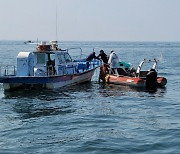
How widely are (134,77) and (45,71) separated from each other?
5.52 m

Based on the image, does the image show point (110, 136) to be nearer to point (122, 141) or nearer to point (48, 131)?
point (122, 141)

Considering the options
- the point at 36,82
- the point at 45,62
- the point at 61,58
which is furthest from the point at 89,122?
the point at 61,58

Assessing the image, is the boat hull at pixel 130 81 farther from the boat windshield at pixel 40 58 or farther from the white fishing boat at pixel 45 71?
the boat windshield at pixel 40 58

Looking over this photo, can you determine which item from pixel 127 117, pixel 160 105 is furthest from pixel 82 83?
pixel 127 117

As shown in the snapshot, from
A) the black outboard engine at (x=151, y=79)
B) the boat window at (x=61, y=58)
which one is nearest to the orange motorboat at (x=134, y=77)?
the black outboard engine at (x=151, y=79)

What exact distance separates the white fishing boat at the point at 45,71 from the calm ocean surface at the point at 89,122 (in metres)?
→ 0.62

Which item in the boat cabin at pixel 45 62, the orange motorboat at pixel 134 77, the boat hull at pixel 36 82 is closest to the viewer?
the boat hull at pixel 36 82

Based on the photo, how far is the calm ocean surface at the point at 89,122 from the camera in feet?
36.6

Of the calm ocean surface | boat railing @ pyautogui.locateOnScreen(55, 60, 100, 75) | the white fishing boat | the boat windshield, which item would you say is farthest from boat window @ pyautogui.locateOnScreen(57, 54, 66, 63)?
the calm ocean surface

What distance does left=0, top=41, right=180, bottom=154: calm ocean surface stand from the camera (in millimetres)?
11164

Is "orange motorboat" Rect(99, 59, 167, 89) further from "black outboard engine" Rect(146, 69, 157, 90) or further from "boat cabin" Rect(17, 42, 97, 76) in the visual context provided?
"boat cabin" Rect(17, 42, 97, 76)

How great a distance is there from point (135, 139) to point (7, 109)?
7.06m

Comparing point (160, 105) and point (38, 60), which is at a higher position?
point (38, 60)

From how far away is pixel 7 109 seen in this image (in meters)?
16.9
